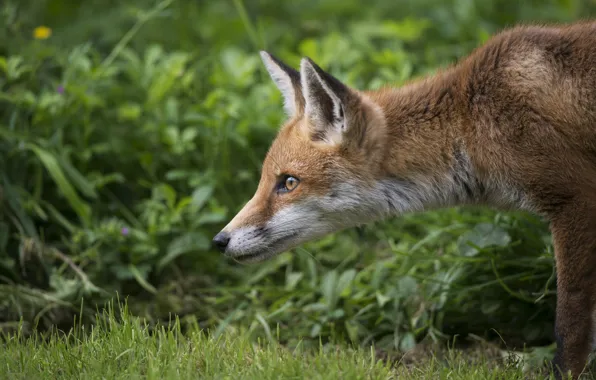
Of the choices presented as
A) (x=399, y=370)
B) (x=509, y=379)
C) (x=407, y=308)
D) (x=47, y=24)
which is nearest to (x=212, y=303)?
(x=407, y=308)

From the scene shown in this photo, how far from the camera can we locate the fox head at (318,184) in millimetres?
4902

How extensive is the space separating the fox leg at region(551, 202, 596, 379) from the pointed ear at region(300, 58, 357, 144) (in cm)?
141

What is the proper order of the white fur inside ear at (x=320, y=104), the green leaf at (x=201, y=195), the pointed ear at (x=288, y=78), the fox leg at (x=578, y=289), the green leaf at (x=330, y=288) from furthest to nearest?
the green leaf at (x=201, y=195)
the green leaf at (x=330, y=288)
the pointed ear at (x=288, y=78)
the white fur inside ear at (x=320, y=104)
the fox leg at (x=578, y=289)

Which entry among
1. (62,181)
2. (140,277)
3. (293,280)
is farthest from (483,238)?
(62,181)

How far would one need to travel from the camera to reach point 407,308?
5.79 meters

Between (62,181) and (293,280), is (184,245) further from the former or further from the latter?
(62,181)

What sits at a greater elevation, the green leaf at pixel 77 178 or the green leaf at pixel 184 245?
the green leaf at pixel 77 178

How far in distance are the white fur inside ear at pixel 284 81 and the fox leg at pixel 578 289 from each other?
2.00 meters

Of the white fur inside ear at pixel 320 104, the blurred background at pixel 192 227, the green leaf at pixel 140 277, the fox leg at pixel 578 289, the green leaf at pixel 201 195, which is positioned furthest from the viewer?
the green leaf at pixel 201 195

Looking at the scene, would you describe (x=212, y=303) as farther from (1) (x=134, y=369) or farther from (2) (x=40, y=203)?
(1) (x=134, y=369)

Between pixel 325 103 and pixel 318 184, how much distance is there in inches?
19.8

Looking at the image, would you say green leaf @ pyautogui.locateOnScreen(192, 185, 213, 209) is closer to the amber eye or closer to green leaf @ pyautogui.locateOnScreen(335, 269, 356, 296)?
green leaf @ pyautogui.locateOnScreen(335, 269, 356, 296)

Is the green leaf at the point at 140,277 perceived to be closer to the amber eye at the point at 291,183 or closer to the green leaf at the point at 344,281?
the green leaf at the point at 344,281

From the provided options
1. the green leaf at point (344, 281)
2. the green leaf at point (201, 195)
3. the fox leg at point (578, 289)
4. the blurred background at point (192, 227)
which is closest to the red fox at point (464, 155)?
the fox leg at point (578, 289)
